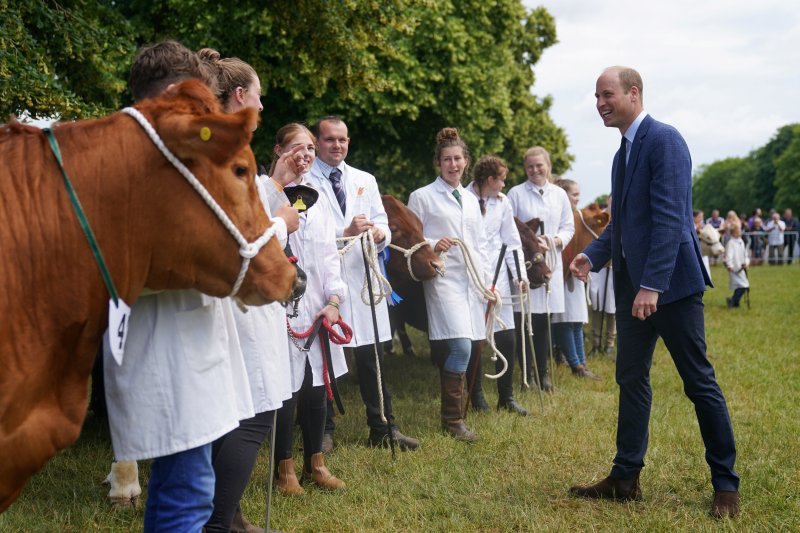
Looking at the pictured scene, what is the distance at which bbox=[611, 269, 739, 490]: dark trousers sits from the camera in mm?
4383

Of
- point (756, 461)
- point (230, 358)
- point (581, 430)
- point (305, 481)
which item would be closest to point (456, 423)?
point (581, 430)

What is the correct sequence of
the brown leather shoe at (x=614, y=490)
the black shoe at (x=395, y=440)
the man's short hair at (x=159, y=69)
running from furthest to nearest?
the black shoe at (x=395, y=440) < the brown leather shoe at (x=614, y=490) < the man's short hair at (x=159, y=69)

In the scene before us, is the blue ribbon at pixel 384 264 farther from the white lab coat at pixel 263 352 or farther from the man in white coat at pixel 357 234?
the white lab coat at pixel 263 352

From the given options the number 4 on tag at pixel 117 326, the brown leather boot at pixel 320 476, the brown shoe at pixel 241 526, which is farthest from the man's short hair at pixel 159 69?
the brown leather boot at pixel 320 476

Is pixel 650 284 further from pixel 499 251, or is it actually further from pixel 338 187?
pixel 499 251

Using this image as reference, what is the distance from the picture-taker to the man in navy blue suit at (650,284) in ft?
14.2

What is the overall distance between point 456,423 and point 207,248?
14.8ft

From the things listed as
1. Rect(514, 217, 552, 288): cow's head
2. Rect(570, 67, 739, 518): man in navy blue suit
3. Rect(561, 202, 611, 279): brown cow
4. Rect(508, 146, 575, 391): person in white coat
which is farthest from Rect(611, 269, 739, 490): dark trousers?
Rect(561, 202, 611, 279): brown cow

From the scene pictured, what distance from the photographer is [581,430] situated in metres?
6.38

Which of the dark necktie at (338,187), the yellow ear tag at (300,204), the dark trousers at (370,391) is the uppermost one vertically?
the dark necktie at (338,187)

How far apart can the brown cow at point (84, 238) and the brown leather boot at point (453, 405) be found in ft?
14.3

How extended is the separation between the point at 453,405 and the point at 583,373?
Result: 316 centimetres

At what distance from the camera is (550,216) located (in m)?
8.98

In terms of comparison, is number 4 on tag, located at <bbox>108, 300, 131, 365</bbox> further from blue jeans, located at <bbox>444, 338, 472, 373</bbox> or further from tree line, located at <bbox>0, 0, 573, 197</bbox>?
blue jeans, located at <bbox>444, 338, 472, 373</bbox>
